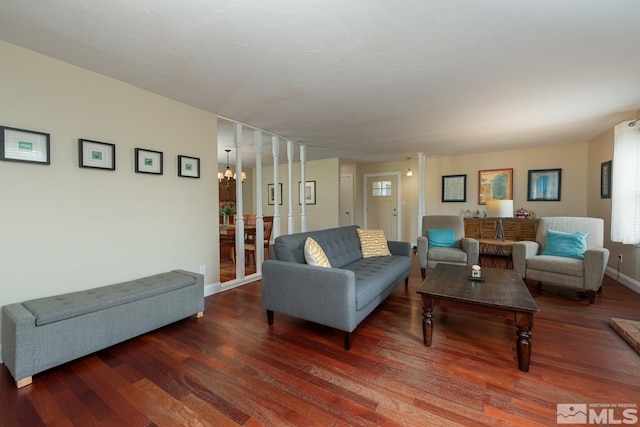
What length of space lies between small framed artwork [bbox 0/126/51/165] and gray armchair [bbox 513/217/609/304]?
191 inches

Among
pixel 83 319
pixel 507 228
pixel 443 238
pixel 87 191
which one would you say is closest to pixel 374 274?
pixel 443 238

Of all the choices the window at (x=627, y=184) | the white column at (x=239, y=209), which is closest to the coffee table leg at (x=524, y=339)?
the window at (x=627, y=184)

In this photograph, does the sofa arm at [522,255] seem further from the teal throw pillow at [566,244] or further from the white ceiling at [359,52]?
the white ceiling at [359,52]

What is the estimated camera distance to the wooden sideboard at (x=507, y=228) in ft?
16.6

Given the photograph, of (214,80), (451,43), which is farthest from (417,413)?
(214,80)

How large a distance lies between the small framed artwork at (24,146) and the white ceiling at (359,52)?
63 cm

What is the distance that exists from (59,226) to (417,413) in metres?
2.90

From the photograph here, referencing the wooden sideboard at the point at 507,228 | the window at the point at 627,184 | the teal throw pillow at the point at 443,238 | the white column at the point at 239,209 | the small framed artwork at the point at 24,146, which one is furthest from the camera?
the wooden sideboard at the point at 507,228

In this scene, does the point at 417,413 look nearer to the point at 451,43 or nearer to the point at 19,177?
the point at 451,43

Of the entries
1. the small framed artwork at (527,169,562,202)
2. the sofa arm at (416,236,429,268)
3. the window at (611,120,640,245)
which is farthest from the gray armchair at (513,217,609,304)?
the small framed artwork at (527,169,562,202)

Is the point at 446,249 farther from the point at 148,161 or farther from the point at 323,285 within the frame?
the point at 148,161

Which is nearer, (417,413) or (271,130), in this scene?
(417,413)

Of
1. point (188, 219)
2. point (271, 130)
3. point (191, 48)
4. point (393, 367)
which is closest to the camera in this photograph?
point (393, 367)

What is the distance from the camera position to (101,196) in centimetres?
241
